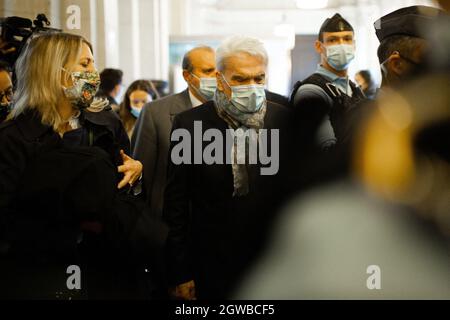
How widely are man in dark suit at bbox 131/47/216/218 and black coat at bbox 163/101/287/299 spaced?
0.85 m

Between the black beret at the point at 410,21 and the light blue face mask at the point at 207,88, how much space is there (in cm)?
115

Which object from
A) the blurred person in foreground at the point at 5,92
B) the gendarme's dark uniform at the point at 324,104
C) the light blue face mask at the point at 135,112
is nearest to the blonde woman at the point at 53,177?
the blurred person in foreground at the point at 5,92

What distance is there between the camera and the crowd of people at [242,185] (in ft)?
7.27

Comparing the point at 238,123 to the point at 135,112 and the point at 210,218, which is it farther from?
the point at 135,112

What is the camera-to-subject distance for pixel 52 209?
2.13 meters

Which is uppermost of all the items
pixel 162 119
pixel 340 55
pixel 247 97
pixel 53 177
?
pixel 340 55

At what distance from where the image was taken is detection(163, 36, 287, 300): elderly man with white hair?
2547 millimetres

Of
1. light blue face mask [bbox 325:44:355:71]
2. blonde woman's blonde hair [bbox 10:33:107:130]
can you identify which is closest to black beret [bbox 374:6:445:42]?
light blue face mask [bbox 325:44:355:71]

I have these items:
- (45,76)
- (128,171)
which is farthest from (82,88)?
(128,171)

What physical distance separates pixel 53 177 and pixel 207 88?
4.91 ft

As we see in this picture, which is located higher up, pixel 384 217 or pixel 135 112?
pixel 135 112
